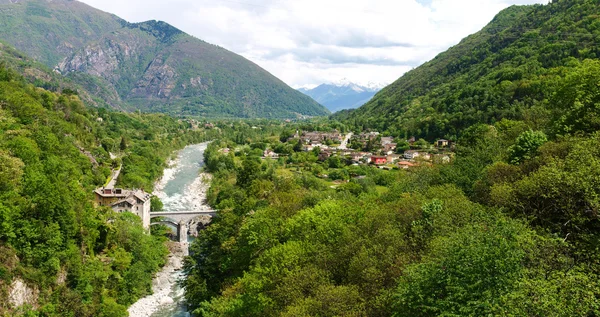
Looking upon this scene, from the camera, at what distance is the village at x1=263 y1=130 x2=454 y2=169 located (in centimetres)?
6412

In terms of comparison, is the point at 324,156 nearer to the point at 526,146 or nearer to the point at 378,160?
the point at 378,160

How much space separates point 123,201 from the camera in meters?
40.2

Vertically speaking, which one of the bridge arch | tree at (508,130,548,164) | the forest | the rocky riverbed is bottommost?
the rocky riverbed

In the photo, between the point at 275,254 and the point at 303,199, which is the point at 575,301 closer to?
the point at 275,254

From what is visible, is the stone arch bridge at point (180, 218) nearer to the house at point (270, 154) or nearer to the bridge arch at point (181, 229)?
the bridge arch at point (181, 229)

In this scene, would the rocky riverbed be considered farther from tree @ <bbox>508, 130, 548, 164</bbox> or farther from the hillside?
the hillside

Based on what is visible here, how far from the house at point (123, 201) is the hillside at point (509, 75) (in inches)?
1398

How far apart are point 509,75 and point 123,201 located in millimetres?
61537

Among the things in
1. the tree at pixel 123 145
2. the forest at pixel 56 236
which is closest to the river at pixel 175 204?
the forest at pixel 56 236

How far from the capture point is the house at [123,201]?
40.4m

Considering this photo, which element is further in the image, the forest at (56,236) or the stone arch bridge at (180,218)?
the stone arch bridge at (180,218)

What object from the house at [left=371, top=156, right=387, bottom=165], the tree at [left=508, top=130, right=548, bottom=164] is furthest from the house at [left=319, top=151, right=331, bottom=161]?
the tree at [left=508, top=130, right=548, bottom=164]

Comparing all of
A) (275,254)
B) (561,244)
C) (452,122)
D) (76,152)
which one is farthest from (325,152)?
(561,244)

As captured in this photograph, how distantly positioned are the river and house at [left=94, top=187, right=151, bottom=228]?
522 centimetres
